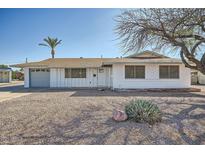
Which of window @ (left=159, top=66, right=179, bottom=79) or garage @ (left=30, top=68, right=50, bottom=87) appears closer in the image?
window @ (left=159, top=66, right=179, bottom=79)

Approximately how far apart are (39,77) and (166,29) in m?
16.9

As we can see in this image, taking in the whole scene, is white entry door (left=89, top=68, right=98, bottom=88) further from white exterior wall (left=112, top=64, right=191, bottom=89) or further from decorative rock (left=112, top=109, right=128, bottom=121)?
decorative rock (left=112, top=109, right=128, bottom=121)

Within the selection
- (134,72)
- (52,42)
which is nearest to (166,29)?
(134,72)

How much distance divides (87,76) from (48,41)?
70.8 feet

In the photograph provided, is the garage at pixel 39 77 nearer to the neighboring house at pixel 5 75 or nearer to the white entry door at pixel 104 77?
the white entry door at pixel 104 77

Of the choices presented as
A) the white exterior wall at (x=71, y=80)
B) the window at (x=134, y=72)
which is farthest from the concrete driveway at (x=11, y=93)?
the window at (x=134, y=72)

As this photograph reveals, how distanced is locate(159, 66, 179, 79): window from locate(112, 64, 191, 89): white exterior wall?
0.27m

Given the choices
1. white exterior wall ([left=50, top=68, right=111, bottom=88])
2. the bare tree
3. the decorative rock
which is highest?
the bare tree

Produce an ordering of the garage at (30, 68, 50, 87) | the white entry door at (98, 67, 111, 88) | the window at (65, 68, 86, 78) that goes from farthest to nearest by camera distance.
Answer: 1. the garage at (30, 68, 50, 87)
2. the white entry door at (98, 67, 111, 88)
3. the window at (65, 68, 86, 78)

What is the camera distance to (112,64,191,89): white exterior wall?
17.0 meters

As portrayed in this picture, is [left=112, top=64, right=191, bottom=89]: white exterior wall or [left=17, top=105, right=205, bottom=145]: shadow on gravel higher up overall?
[left=112, top=64, right=191, bottom=89]: white exterior wall

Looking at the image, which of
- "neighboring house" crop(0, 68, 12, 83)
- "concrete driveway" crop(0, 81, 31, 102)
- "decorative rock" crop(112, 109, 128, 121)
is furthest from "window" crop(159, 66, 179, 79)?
"neighboring house" crop(0, 68, 12, 83)

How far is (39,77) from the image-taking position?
21547 millimetres

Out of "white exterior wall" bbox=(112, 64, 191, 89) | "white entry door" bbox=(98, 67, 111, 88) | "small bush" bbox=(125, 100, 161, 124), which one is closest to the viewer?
"small bush" bbox=(125, 100, 161, 124)
